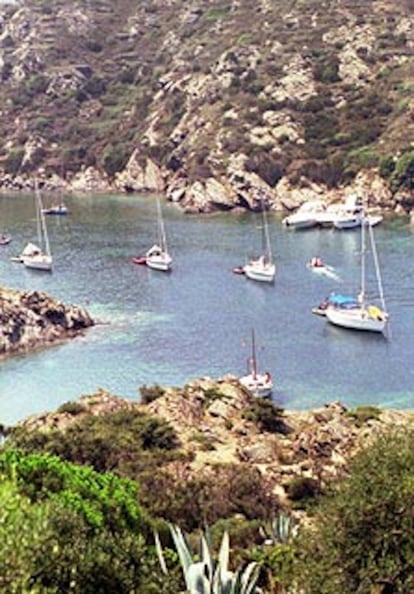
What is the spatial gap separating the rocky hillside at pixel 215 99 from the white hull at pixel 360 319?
150 feet

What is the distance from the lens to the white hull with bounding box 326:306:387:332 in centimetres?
5859

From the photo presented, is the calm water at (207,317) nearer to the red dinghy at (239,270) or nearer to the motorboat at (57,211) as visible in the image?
the red dinghy at (239,270)

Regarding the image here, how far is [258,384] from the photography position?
46250 mm

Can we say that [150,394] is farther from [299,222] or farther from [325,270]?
[299,222]

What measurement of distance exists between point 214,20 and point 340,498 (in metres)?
151

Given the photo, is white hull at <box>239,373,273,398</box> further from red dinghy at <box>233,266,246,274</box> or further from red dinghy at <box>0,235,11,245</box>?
red dinghy at <box>0,235,11,245</box>

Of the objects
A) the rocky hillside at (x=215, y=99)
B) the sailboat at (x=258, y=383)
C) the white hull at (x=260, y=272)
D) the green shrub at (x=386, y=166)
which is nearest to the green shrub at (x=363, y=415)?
the sailboat at (x=258, y=383)

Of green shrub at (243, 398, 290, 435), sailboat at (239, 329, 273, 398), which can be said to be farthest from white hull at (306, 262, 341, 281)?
green shrub at (243, 398, 290, 435)

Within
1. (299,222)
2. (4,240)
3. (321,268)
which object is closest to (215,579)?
(321,268)

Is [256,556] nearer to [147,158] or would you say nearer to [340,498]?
[340,498]

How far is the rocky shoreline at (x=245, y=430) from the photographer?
29016mm

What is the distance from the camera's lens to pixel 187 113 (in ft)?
440

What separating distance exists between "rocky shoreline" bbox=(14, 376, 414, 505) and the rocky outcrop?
19.7 metres

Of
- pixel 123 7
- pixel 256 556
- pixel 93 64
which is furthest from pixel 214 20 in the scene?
pixel 256 556
